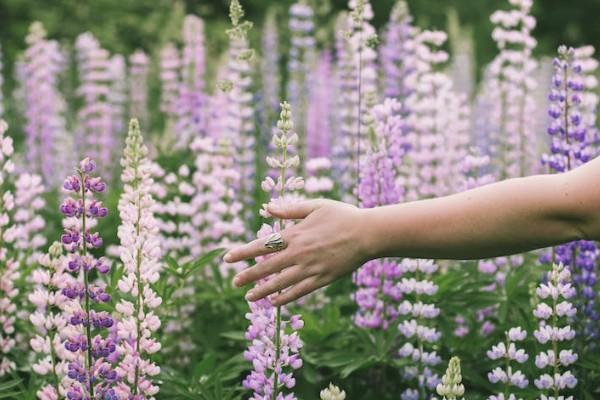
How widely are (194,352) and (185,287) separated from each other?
34 centimetres

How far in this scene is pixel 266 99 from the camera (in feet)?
24.2

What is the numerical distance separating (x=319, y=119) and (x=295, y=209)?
4374 mm

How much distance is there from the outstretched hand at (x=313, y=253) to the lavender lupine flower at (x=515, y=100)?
2.89 m

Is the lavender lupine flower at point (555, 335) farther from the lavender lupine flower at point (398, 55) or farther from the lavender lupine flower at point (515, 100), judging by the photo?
the lavender lupine flower at point (398, 55)

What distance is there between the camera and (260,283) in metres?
2.71

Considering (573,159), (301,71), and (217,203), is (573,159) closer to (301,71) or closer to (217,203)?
(217,203)

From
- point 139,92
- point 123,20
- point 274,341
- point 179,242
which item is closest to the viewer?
point 274,341

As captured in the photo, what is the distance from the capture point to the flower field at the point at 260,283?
2.74 m

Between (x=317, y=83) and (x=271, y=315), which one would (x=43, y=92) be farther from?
(x=271, y=315)

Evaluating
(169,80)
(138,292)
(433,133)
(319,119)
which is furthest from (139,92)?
(138,292)

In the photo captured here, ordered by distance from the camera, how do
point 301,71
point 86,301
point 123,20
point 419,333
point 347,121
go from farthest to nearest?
point 123,20 < point 301,71 < point 347,121 < point 419,333 < point 86,301

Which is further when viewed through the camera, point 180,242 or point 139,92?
point 139,92

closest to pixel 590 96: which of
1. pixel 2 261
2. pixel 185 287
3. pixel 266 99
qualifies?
pixel 185 287

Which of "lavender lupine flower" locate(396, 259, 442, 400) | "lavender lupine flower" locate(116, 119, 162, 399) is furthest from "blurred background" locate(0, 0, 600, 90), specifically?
"lavender lupine flower" locate(116, 119, 162, 399)
